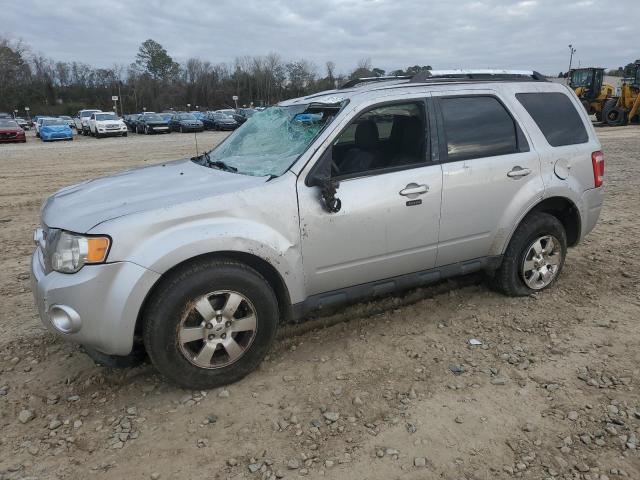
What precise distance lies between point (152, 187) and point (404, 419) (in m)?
2.18

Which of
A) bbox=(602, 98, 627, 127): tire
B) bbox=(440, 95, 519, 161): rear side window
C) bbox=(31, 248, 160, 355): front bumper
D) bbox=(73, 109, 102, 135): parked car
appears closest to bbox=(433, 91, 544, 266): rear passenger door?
bbox=(440, 95, 519, 161): rear side window

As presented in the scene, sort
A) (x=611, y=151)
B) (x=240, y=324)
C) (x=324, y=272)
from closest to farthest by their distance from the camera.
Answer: (x=240, y=324)
(x=324, y=272)
(x=611, y=151)

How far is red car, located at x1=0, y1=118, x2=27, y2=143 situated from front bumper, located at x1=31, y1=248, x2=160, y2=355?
94.7 ft

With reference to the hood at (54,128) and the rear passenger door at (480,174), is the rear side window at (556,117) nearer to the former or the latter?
the rear passenger door at (480,174)

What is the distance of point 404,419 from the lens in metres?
2.95

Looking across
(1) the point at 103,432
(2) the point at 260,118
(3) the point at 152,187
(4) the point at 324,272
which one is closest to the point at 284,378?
(4) the point at 324,272

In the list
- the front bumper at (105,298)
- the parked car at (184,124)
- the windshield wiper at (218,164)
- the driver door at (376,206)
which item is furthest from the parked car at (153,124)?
the front bumper at (105,298)

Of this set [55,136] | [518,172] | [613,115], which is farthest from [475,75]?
[55,136]

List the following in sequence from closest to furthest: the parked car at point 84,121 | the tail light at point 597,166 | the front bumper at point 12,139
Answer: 1. the tail light at point 597,166
2. the front bumper at point 12,139
3. the parked car at point 84,121

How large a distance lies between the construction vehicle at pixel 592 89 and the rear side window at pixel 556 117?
2642 centimetres

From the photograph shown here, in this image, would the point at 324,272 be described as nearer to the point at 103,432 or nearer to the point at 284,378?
the point at 284,378

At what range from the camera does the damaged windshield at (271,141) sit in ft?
11.7

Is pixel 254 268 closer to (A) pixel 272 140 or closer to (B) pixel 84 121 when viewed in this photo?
(A) pixel 272 140

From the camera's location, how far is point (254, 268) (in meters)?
3.34
